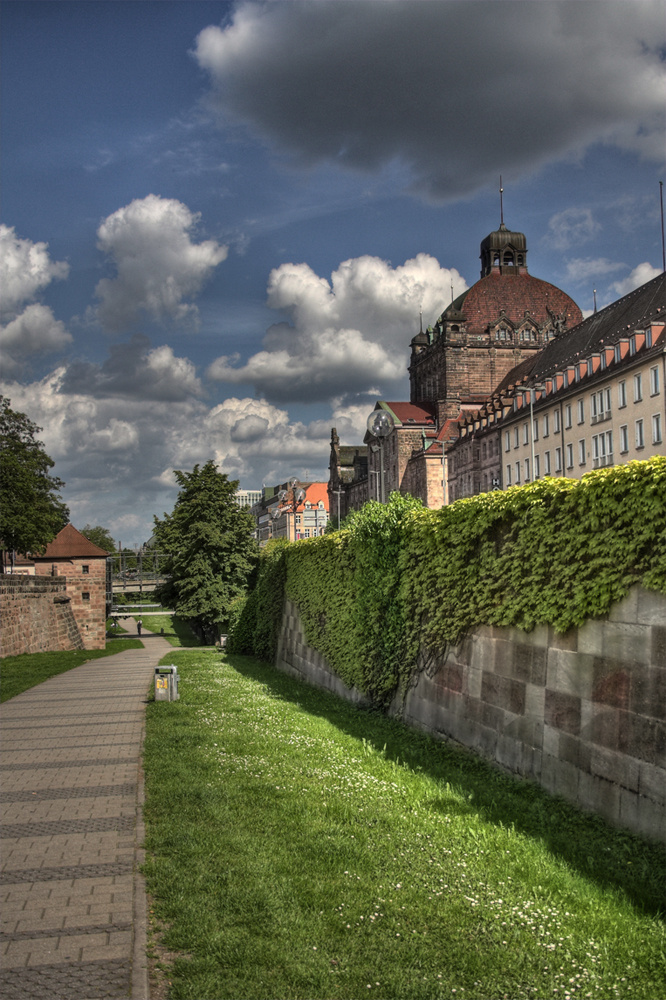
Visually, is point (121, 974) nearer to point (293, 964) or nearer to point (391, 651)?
point (293, 964)

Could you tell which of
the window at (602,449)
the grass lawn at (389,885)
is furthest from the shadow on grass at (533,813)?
the window at (602,449)

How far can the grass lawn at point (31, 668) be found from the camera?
19875mm

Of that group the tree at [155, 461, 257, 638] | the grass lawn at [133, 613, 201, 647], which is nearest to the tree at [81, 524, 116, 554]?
the grass lawn at [133, 613, 201, 647]

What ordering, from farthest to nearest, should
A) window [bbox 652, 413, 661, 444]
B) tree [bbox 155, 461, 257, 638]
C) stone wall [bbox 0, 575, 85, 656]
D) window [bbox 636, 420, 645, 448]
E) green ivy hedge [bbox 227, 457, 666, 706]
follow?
1. window [bbox 636, 420, 645, 448]
2. window [bbox 652, 413, 661, 444]
3. tree [bbox 155, 461, 257, 638]
4. stone wall [bbox 0, 575, 85, 656]
5. green ivy hedge [bbox 227, 457, 666, 706]

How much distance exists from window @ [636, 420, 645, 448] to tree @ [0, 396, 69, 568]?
36.6 meters

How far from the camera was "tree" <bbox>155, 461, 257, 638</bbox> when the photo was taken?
46.3 metres

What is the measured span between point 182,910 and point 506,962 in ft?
6.59

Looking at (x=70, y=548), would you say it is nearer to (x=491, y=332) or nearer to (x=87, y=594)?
(x=87, y=594)

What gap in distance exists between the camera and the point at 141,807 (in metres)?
8.09

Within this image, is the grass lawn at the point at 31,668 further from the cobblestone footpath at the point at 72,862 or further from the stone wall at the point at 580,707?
the stone wall at the point at 580,707

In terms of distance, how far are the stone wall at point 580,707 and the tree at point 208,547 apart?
1414 inches

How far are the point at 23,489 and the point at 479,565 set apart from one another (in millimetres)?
47657

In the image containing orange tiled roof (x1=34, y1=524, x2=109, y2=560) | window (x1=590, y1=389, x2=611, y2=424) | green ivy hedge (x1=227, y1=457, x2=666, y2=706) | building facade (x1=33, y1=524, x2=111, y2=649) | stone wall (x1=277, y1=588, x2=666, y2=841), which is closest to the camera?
stone wall (x1=277, y1=588, x2=666, y2=841)

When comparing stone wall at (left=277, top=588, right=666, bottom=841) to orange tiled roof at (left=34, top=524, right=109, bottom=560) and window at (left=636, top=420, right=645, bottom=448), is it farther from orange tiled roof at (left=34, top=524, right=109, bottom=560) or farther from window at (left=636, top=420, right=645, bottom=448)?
orange tiled roof at (left=34, top=524, right=109, bottom=560)
